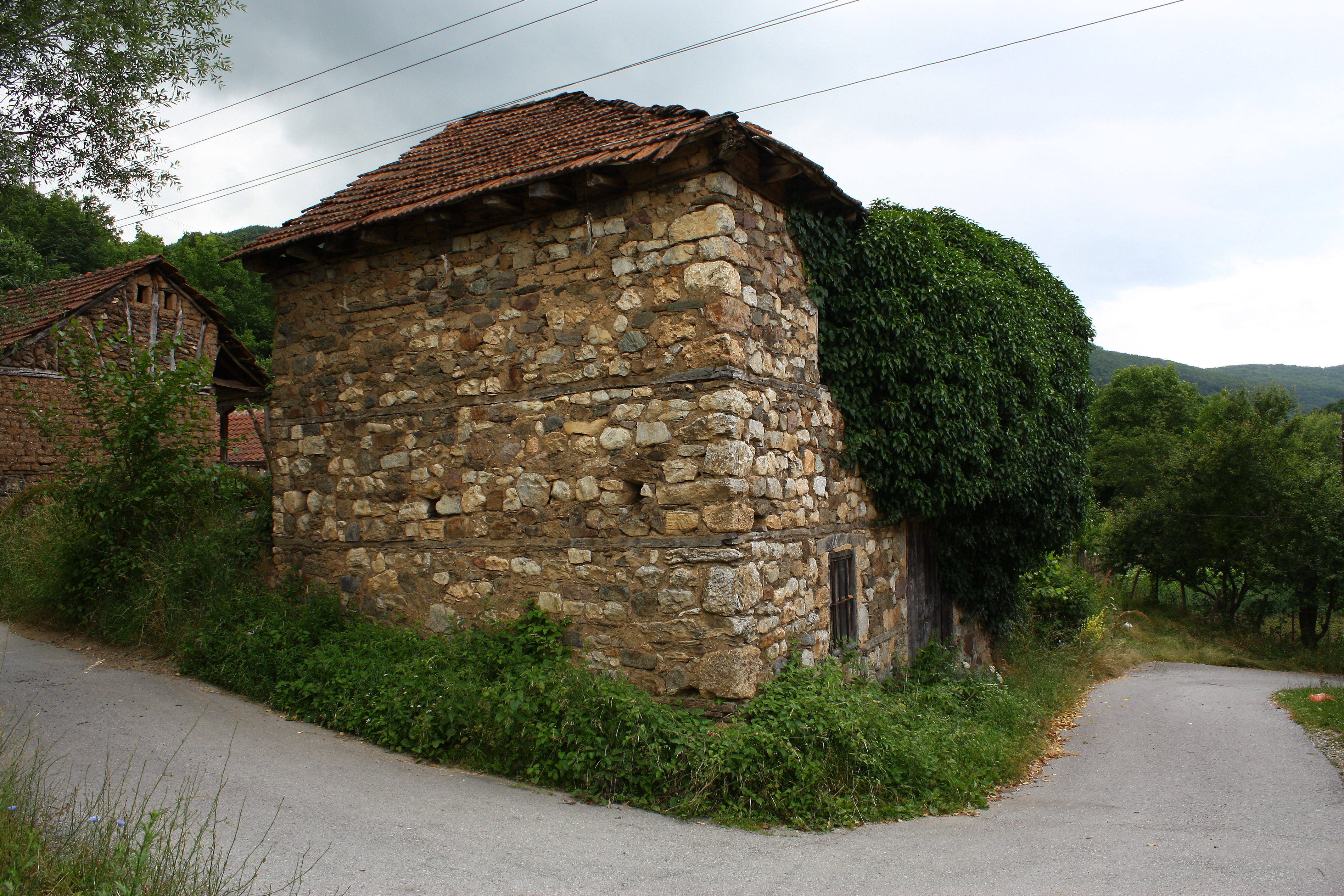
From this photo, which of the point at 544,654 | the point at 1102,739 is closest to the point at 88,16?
the point at 544,654


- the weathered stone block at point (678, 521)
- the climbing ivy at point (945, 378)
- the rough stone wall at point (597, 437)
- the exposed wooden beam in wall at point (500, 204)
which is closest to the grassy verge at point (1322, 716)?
the climbing ivy at point (945, 378)

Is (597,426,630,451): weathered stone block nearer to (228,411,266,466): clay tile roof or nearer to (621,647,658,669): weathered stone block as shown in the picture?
(621,647,658,669): weathered stone block

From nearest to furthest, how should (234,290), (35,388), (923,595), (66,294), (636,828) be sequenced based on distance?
(636,828), (923,595), (35,388), (66,294), (234,290)

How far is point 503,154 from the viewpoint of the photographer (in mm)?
7637

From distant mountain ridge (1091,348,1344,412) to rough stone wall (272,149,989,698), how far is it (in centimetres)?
6595

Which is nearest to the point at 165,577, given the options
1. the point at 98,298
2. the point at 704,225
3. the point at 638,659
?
the point at 638,659

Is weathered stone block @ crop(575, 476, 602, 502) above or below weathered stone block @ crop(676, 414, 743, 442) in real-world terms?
below

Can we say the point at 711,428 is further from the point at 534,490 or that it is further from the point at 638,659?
the point at 638,659

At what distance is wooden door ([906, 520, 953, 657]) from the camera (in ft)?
30.1

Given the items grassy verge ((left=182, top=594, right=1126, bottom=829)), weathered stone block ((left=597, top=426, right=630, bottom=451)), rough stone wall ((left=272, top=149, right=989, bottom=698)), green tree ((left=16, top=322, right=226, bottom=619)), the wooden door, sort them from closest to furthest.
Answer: grassy verge ((left=182, top=594, right=1126, bottom=829))
rough stone wall ((left=272, top=149, right=989, bottom=698))
weathered stone block ((left=597, top=426, right=630, bottom=451))
green tree ((left=16, top=322, right=226, bottom=619))
the wooden door

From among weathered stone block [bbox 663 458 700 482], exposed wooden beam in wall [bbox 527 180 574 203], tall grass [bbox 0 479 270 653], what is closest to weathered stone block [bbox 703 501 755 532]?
weathered stone block [bbox 663 458 700 482]

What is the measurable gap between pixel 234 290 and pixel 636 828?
3873 centimetres

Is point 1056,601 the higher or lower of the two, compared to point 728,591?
lower

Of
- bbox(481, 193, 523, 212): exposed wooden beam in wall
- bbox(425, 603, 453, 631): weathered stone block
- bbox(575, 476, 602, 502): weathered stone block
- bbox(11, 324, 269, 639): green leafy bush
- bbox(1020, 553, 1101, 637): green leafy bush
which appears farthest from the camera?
bbox(1020, 553, 1101, 637): green leafy bush
